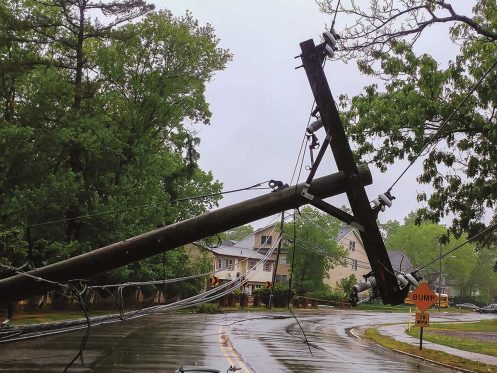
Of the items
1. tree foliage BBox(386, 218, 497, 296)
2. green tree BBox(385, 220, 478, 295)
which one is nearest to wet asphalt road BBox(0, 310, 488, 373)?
tree foliage BBox(386, 218, 497, 296)

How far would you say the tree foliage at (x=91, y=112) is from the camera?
29.0m

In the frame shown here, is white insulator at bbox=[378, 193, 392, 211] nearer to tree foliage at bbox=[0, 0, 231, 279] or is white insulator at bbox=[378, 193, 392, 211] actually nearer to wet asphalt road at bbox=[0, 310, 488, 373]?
wet asphalt road at bbox=[0, 310, 488, 373]

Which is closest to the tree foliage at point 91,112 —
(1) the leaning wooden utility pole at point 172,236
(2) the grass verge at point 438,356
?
(2) the grass verge at point 438,356

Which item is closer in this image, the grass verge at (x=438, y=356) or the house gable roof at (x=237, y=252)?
the grass verge at (x=438, y=356)

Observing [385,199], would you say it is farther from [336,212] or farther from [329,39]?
[329,39]

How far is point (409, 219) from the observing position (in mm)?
137625

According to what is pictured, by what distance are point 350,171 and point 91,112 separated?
1132 inches

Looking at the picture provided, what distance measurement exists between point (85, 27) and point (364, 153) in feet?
72.7

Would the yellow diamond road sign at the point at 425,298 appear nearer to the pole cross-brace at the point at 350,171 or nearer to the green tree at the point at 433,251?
the pole cross-brace at the point at 350,171

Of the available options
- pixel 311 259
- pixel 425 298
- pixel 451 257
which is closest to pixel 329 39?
pixel 425 298

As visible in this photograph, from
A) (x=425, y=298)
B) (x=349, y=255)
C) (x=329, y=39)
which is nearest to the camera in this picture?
(x=329, y=39)

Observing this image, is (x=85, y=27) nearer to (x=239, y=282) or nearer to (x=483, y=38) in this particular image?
(x=483, y=38)

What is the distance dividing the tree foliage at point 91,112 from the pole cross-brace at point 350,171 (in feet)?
75.1

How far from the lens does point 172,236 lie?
5516mm
